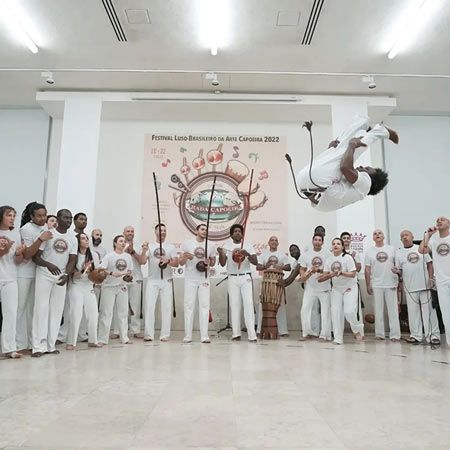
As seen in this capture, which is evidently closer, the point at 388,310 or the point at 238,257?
the point at 238,257

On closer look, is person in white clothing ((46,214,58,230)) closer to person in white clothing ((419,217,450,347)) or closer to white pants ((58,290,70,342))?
white pants ((58,290,70,342))

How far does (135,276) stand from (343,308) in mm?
3081

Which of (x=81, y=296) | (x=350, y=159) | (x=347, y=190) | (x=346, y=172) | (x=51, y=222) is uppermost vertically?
(x=350, y=159)

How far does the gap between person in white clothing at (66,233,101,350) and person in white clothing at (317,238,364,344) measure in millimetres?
3075

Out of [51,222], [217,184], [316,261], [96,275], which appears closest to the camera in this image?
[51,222]

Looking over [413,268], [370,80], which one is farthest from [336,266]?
[370,80]

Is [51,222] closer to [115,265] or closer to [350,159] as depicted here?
[115,265]

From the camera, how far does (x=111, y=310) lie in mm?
5500

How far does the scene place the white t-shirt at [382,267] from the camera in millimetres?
6453

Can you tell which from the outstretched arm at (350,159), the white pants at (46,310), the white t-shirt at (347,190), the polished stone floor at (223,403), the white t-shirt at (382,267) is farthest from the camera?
the white t-shirt at (382,267)

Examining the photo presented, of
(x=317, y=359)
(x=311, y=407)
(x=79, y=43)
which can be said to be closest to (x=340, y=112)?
(x=79, y=43)

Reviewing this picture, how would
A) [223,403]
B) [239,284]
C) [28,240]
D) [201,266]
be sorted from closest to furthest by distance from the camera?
1. [223,403]
2. [28,240]
3. [201,266]
4. [239,284]

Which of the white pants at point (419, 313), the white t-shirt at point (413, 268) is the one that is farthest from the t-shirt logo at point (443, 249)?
the white pants at point (419, 313)

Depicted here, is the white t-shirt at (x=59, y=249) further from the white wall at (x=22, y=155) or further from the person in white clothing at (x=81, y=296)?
the white wall at (x=22, y=155)
